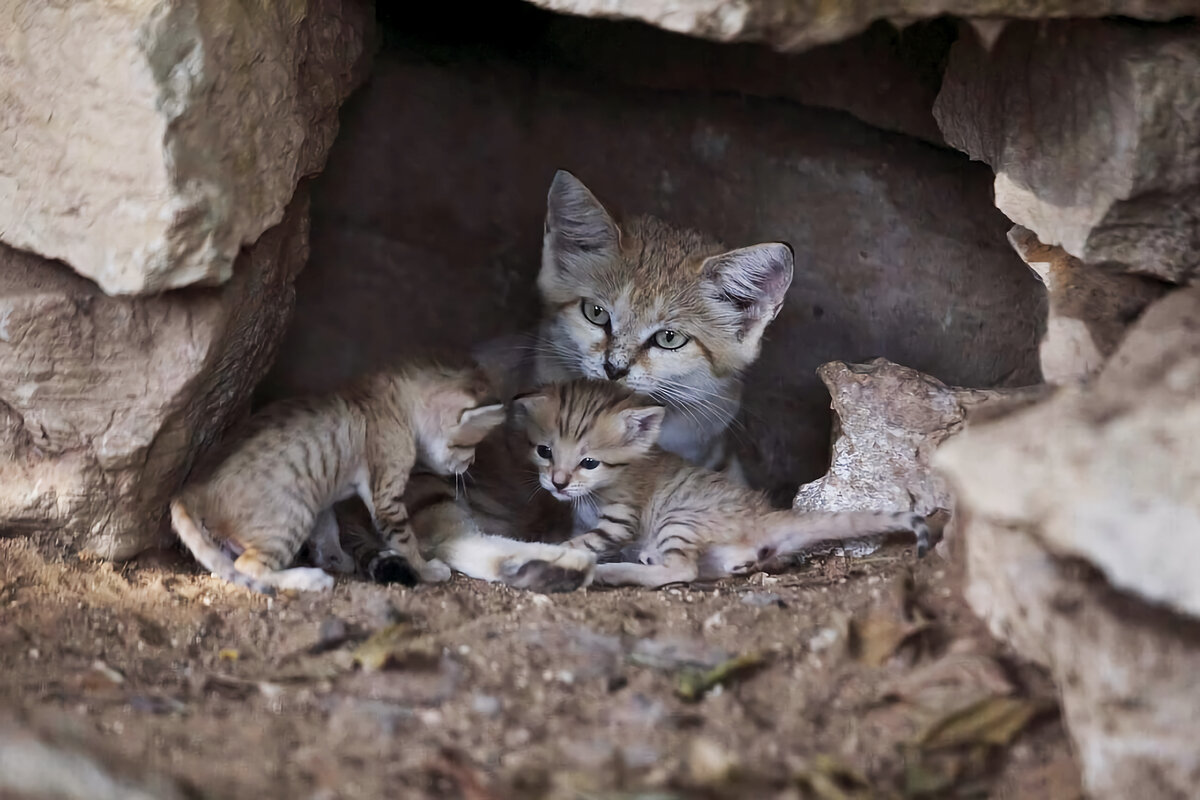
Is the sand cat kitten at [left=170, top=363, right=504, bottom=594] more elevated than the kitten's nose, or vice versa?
the kitten's nose

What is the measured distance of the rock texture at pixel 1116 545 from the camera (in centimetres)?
174

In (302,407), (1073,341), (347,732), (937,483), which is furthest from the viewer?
(937,483)

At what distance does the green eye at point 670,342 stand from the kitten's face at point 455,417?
781 mm

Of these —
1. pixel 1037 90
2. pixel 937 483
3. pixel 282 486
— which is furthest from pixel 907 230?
pixel 282 486

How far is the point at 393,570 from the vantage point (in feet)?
10.5

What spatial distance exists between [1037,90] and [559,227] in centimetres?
185

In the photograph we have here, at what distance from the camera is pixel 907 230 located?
423 centimetres

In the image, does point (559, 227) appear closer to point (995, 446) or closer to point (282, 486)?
point (282, 486)

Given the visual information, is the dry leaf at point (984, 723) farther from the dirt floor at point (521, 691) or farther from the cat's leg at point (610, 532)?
the cat's leg at point (610, 532)

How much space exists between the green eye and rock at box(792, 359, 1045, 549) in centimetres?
57

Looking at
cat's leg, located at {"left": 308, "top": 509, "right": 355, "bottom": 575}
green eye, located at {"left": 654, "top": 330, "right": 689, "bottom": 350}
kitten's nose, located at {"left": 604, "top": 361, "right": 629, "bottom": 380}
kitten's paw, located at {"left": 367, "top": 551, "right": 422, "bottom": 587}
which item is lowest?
cat's leg, located at {"left": 308, "top": 509, "right": 355, "bottom": 575}

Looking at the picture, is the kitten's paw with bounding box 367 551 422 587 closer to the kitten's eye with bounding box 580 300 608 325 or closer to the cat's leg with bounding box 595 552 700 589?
the cat's leg with bounding box 595 552 700 589

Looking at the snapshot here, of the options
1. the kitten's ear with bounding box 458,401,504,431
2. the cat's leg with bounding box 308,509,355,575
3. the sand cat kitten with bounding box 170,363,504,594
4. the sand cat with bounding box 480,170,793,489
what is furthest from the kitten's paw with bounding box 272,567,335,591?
the sand cat with bounding box 480,170,793,489

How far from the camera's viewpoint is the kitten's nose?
3891 millimetres
